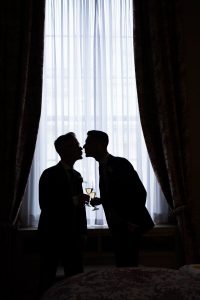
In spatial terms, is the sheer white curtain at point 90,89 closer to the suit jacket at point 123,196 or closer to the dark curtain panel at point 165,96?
the dark curtain panel at point 165,96

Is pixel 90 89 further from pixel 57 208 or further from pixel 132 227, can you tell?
pixel 132 227

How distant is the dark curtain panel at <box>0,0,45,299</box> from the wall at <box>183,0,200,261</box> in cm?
133

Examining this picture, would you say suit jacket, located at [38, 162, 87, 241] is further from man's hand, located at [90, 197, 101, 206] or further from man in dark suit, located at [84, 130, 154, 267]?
man in dark suit, located at [84, 130, 154, 267]

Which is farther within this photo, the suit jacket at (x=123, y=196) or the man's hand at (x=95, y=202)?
the man's hand at (x=95, y=202)

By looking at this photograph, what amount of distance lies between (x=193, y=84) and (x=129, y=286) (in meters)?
2.41

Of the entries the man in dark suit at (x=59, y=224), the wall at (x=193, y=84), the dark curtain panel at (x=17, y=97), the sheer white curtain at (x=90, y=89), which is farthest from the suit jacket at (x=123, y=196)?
the wall at (x=193, y=84)

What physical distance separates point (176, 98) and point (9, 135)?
4.91 feet

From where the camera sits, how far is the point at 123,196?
97.4 inches

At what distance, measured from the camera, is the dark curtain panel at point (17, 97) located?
3.26 meters

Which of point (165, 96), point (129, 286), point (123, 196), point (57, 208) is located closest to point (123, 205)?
point (123, 196)

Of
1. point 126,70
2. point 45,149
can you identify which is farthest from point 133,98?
point 45,149

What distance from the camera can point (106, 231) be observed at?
131 inches

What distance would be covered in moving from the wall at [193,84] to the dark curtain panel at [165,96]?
114 millimetres

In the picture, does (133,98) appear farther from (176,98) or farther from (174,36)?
(174,36)
